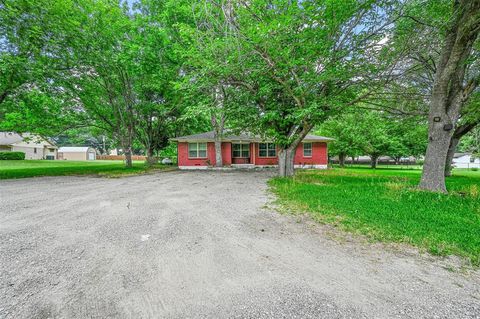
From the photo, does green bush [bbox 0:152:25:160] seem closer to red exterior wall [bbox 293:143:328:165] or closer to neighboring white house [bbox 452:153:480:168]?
red exterior wall [bbox 293:143:328:165]

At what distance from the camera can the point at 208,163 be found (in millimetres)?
17188

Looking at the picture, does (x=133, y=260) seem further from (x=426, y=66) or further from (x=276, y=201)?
(x=426, y=66)

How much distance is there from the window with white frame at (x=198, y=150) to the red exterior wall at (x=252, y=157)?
0.85 feet

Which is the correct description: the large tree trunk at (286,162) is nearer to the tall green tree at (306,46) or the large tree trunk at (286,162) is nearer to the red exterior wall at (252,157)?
the tall green tree at (306,46)

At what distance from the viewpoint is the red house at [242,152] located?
683 inches

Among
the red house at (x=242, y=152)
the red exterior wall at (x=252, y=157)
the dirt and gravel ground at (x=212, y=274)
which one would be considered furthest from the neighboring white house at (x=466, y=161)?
the dirt and gravel ground at (x=212, y=274)

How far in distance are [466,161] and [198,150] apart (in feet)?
163

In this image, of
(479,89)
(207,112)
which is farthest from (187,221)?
(479,89)

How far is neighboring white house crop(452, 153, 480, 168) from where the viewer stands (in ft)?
114

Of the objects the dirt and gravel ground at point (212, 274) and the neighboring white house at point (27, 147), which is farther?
the neighboring white house at point (27, 147)

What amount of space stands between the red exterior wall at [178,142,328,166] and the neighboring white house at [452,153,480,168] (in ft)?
107

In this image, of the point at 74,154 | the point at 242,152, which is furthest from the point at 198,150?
the point at 74,154

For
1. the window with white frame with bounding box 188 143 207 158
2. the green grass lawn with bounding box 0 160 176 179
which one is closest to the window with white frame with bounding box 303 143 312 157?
the window with white frame with bounding box 188 143 207 158

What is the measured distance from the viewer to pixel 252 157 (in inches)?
722
